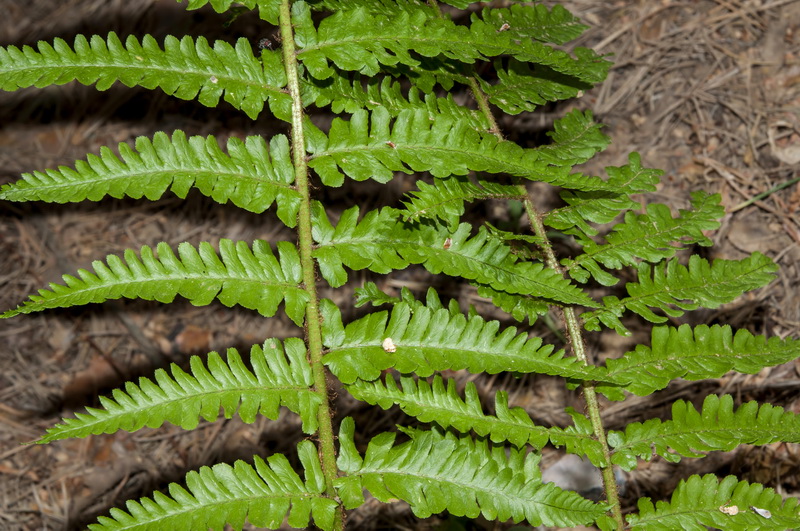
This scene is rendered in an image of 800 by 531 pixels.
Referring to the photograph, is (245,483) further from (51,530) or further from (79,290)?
(51,530)

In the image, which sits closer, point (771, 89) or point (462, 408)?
point (462, 408)

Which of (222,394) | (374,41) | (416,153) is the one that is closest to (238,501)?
(222,394)

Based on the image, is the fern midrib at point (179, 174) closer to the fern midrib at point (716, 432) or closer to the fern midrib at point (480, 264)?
the fern midrib at point (480, 264)

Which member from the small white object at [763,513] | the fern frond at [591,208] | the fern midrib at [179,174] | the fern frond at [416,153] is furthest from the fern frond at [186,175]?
the small white object at [763,513]

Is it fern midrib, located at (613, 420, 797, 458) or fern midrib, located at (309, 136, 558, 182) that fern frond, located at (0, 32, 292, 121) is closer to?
fern midrib, located at (309, 136, 558, 182)

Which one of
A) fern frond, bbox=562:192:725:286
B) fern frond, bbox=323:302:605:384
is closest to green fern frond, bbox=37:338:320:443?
fern frond, bbox=323:302:605:384

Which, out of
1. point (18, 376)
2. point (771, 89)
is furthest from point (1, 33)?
point (771, 89)
